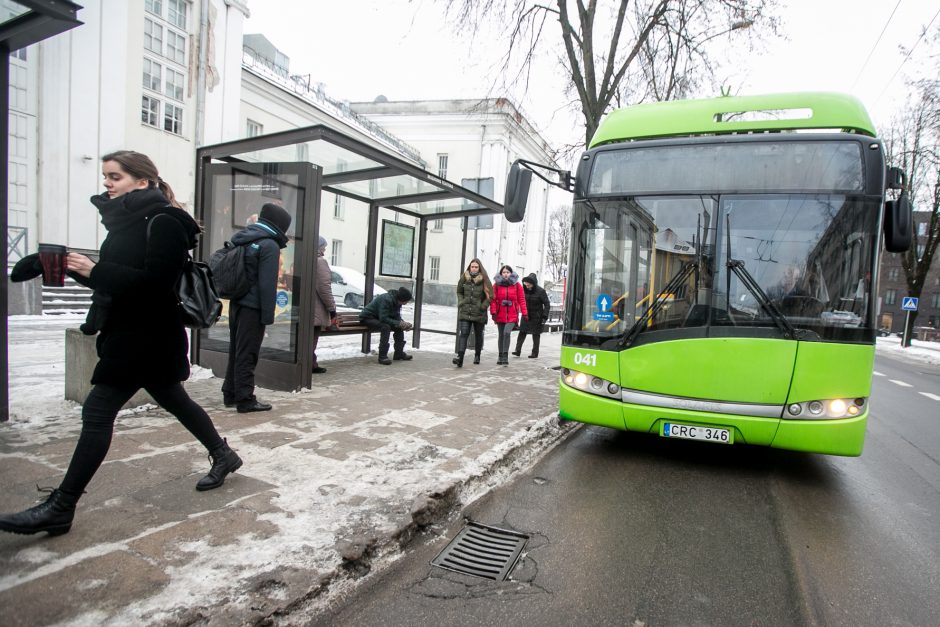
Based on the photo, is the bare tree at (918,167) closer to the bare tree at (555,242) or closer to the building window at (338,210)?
the building window at (338,210)

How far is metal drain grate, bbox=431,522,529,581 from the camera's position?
2863 millimetres

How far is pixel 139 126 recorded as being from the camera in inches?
655

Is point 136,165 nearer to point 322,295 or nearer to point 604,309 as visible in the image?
point 604,309

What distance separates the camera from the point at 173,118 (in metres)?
17.9

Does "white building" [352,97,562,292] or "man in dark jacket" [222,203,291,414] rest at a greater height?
"white building" [352,97,562,292]

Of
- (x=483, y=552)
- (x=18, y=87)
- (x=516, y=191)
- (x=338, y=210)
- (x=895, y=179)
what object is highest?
(x=18, y=87)

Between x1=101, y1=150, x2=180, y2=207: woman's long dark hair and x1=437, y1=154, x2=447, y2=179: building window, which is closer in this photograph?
x1=101, y1=150, x2=180, y2=207: woman's long dark hair

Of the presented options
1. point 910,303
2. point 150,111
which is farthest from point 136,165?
point 910,303

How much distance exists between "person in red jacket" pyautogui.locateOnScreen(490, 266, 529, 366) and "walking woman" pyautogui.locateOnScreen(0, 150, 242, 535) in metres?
7.46

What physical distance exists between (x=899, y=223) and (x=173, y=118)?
19.6 m

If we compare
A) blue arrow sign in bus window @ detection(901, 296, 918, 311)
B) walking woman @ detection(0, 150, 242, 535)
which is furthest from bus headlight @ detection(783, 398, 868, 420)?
blue arrow sign in bus window @ detection(901, 296, 918, 311)

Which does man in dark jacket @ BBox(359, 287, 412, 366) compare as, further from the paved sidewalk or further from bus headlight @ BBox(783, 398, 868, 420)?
bus headlight @ BBox(783, 398, 868, 420)

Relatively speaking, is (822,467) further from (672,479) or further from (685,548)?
(685,548)

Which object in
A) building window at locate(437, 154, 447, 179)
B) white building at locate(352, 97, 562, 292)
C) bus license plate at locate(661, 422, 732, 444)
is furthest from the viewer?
building window at locate(437, 154, 447, 179)
